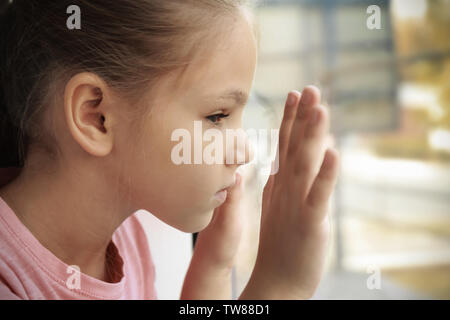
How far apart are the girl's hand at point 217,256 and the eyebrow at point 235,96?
0.13 metres

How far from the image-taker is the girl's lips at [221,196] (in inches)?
22.5

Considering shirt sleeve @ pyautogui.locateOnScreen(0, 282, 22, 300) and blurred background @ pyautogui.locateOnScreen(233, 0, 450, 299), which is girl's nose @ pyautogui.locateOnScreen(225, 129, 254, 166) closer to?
blurred background @ pyautogui.locateOnScreen(233, 0, 450, 299)

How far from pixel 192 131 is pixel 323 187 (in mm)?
168

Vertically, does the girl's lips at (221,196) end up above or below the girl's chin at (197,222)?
above

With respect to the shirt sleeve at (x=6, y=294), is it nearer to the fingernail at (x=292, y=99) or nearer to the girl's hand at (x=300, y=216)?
the girl's hand at (x=300, y=216)

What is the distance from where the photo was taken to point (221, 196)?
1.91 ft

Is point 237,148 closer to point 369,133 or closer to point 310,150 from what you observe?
point 310,150

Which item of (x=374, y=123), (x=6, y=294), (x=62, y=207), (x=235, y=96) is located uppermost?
(x=374, y=123)

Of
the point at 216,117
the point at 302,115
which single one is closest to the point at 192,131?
the point at 216,117

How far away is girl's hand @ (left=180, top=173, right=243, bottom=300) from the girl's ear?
185mm

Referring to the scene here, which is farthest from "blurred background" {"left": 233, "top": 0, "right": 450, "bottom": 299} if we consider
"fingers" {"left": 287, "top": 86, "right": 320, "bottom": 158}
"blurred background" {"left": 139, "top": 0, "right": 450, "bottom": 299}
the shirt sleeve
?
the shirt sleeve

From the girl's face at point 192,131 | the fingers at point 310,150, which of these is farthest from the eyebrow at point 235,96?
the fingers at point 310,150

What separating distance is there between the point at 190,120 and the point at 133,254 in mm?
324

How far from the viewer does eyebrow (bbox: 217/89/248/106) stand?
0.51 m
